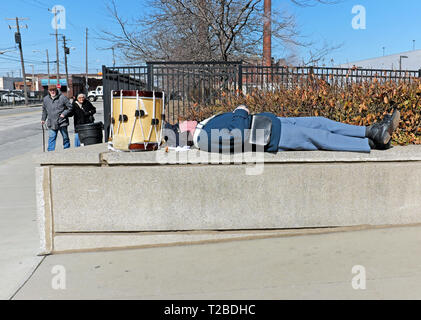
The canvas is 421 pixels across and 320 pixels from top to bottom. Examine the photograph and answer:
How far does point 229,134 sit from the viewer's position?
3.99 m

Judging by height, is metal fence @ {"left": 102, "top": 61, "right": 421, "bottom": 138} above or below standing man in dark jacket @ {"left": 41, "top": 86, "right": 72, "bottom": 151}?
above

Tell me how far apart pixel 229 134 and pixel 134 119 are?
1.07 m

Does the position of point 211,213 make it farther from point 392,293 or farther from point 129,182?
point 392,293

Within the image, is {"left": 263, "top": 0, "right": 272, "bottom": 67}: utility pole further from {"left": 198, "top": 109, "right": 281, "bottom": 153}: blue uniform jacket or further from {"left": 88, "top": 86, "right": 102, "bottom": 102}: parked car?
{"left": 88, "top": 86, "right": 102, "bottom": 102}: parked car

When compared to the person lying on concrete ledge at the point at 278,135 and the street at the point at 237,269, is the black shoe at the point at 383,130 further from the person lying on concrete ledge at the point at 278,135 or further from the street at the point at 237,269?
the street at the point at 237,269

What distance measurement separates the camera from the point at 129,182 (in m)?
3.91

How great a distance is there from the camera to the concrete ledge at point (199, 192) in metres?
3.90

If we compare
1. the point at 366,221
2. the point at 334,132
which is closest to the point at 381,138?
the point at 334,132

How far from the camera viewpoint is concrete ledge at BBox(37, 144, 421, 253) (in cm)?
390

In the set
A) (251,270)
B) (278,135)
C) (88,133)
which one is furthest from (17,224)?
(278,135)

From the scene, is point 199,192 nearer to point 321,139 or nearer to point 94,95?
point 321,139

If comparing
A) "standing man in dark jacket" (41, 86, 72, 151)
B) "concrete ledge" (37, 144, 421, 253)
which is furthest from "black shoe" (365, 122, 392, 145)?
"standing man in dark jacket" (41, 86, 72, 151)

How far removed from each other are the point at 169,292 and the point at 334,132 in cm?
252
